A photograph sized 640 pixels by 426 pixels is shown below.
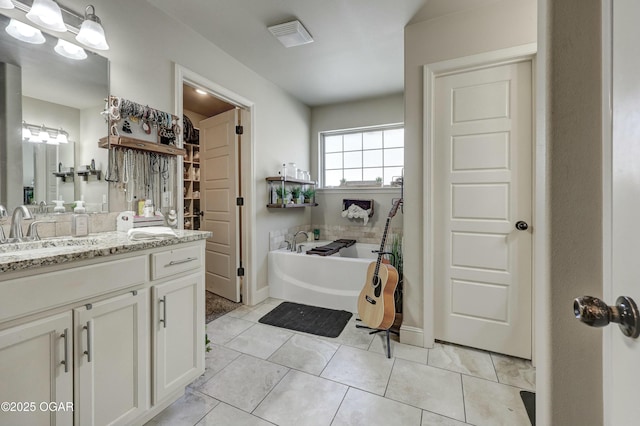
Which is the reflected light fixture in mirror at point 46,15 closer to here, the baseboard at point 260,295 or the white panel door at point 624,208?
the white panel door at point 624,208

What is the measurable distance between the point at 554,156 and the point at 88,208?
7.26 feet

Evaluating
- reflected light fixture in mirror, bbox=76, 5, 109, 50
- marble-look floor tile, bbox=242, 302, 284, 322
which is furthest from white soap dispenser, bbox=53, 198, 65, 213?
marble-look floor tile, bbox=242, 302, 284, 322

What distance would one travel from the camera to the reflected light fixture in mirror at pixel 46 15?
1.33 metres

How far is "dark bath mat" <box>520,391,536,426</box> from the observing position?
143cm

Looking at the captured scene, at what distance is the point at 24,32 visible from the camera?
138cm

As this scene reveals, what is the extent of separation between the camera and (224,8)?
200cm

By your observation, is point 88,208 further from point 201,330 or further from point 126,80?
point 201,330

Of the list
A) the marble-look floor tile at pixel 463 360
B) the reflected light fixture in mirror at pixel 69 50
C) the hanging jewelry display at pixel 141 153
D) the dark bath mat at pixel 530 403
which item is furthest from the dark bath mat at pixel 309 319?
the reflected light fixture in mirror at pixel 69 50

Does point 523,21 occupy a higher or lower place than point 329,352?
higher

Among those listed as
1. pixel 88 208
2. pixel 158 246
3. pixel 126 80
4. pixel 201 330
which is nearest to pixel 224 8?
pixel 126 80

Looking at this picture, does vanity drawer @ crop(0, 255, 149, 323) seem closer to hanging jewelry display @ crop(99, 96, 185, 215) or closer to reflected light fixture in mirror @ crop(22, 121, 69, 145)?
hanging jewelry display @ crop(99, 96, 185, 215)

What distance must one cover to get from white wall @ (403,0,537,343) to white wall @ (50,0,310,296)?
1.64 m

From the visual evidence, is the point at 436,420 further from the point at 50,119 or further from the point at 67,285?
the point at 50,119

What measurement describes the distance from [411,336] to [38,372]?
215 cm
